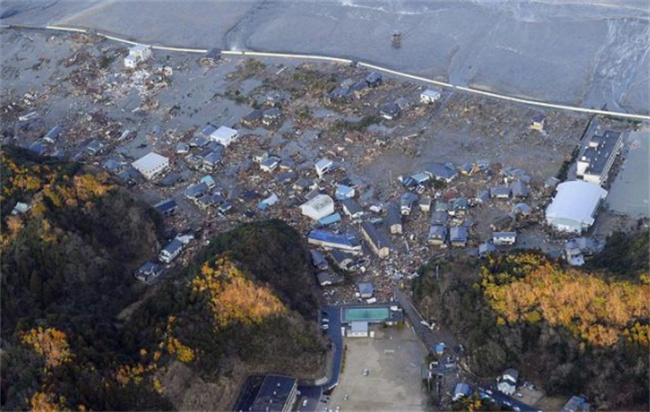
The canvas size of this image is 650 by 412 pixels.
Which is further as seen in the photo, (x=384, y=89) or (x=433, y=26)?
(x=433, y=26)

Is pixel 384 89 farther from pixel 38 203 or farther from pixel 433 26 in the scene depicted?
pixel 38 203

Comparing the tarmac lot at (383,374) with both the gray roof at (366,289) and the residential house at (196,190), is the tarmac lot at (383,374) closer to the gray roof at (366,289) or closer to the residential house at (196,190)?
the gray roof at (366,289)

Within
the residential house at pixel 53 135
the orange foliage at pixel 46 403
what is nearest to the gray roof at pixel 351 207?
the orange foliage at pixel 46 403

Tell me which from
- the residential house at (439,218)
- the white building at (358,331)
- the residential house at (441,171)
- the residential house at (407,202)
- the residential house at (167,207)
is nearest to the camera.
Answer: the white building at (358,331)

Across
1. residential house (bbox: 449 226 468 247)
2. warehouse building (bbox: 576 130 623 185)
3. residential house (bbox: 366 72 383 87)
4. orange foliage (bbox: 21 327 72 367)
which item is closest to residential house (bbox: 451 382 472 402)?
residential house (bbox: 449 226 468 247)

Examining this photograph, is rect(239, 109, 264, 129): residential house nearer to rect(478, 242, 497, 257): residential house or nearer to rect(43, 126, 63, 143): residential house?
rect(43, 126, 63, 143): residential house

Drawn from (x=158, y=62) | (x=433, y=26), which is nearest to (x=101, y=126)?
(x=158, y=62)
